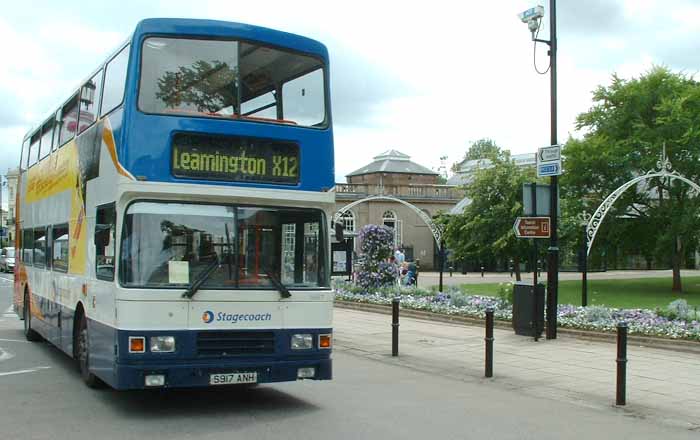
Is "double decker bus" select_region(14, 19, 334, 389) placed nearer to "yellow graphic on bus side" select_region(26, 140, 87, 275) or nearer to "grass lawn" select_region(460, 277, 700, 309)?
"yellow graphic on bus side" select_region(26, 140, 87, 275)

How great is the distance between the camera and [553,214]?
51.9 feet

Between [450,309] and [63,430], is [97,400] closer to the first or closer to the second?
[63,430]

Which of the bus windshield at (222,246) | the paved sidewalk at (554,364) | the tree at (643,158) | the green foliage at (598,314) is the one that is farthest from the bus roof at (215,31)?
the tree at (643,158)

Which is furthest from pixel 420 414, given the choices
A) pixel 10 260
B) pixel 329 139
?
pixel 10 260

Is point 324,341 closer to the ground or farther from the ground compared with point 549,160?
closer to the ground

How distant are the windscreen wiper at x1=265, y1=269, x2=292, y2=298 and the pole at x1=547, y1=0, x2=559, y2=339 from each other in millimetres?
8077

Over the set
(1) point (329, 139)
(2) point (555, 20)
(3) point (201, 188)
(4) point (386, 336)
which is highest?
(2) point (555, 20)

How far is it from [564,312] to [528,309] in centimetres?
201

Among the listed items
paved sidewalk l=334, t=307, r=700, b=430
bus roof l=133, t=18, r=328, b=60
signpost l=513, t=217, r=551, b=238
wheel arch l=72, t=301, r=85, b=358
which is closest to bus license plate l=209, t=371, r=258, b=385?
wheel arch l=72, t=301, r=85, b=358

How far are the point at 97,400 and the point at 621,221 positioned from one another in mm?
29291

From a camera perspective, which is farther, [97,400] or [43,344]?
[43,344]

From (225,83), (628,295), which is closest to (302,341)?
(225,83)

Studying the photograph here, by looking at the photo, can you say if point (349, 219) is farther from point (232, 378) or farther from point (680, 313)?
point (232, 378)

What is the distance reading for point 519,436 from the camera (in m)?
7.95
